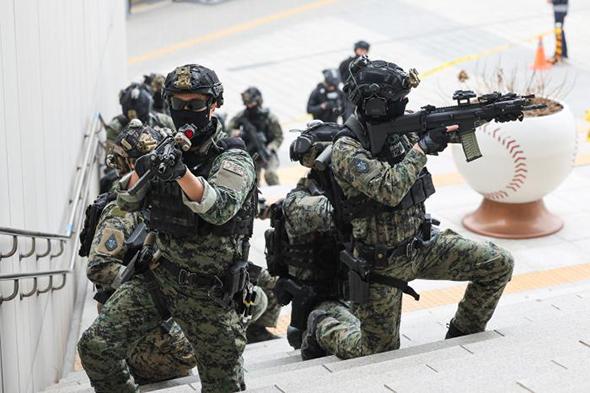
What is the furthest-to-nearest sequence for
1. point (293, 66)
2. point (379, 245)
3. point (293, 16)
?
point (293, 16), point (293, 66), point (379, 245)

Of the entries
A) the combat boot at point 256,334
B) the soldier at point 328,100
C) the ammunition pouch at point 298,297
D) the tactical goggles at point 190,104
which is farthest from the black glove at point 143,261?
the soldier at point 328,100

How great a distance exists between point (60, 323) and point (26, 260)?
1528 mm

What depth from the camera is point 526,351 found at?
582 centimetres

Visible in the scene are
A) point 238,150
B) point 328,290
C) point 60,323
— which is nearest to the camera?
point 238,150

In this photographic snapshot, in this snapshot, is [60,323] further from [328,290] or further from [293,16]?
[293,16]

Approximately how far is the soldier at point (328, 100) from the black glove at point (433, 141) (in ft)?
22.6

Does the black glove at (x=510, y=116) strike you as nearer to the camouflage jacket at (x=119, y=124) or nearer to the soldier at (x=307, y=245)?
the soldier at (x=307, y=245)

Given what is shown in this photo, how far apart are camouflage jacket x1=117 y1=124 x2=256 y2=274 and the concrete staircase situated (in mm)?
Answer: 670

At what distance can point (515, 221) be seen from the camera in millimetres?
10688

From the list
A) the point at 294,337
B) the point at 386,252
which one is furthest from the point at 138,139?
the point at 294,337

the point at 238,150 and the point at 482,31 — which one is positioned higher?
the point at 238,150

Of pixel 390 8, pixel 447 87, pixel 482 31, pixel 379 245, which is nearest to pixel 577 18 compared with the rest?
pixel 482 31

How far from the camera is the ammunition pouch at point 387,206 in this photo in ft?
20.5

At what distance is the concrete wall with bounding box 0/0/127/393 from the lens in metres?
6.02
